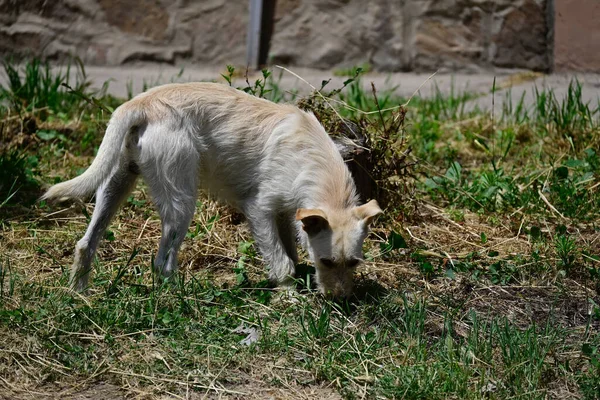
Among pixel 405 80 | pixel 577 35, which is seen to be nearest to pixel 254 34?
pixel 405 80

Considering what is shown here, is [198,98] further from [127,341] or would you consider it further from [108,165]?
[127,341]

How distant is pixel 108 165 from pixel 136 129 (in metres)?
0.28

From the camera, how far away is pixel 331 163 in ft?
16.3

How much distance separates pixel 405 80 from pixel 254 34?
1.90 m

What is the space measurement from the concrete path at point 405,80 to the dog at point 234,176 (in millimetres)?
3833

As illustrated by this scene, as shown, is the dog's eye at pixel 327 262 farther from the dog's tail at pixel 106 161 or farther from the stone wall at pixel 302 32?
the stone wall at pixel 302 32

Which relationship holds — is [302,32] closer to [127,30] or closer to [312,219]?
[127,30]

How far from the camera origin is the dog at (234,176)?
4.66m

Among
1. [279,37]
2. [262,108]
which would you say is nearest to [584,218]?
[262,108]

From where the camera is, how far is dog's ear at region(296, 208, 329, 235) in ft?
14.8

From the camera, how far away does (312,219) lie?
4.60 meters

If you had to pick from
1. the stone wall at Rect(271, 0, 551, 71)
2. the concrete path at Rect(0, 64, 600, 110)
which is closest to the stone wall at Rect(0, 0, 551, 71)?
the stone wall at Rect(271, 0, 551, 71)

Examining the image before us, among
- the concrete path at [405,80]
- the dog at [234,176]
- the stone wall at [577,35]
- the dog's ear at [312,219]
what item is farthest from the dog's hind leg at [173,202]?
the stone wall at [577,35]

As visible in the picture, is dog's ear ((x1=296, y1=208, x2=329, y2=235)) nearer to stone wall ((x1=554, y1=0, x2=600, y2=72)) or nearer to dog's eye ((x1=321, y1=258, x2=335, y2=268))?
dog's eye ((x1=321, y1=258, x2=335, y2=268))
